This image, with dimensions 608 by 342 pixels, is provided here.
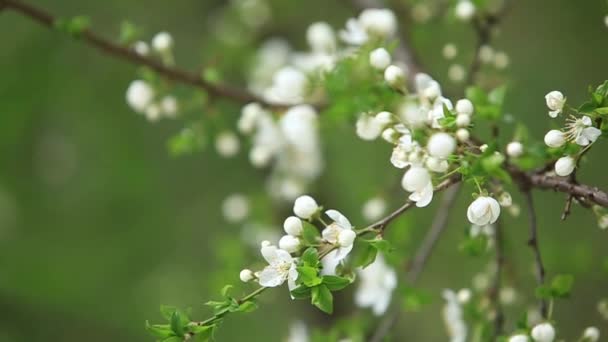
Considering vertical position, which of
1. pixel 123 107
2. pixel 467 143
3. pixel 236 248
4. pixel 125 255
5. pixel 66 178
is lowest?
pixel 467 143

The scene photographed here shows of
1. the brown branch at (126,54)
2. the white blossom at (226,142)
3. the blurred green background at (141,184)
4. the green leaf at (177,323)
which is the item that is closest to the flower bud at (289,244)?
the green leaf at (177,323)

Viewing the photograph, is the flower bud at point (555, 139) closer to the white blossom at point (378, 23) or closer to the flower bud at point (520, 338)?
the flower bud at point (520, 338)

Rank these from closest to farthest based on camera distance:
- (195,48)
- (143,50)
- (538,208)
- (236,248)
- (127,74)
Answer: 1. (143,50)
2. (236,248)
3. (538,208)
4. (127,74)
5. (195,48)

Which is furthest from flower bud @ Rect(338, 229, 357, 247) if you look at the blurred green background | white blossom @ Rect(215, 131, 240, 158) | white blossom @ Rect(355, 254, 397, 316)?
the blurred green background

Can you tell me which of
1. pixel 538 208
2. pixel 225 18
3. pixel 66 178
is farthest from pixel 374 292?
pixel 66 178

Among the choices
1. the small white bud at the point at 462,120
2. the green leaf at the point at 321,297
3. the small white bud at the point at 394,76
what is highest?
the small white bud at the point at 394,76

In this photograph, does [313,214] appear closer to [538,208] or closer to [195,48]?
[538,208]

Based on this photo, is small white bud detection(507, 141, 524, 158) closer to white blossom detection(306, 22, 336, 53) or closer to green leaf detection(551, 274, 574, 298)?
green leaf detection(551, 274, 574, 298)
